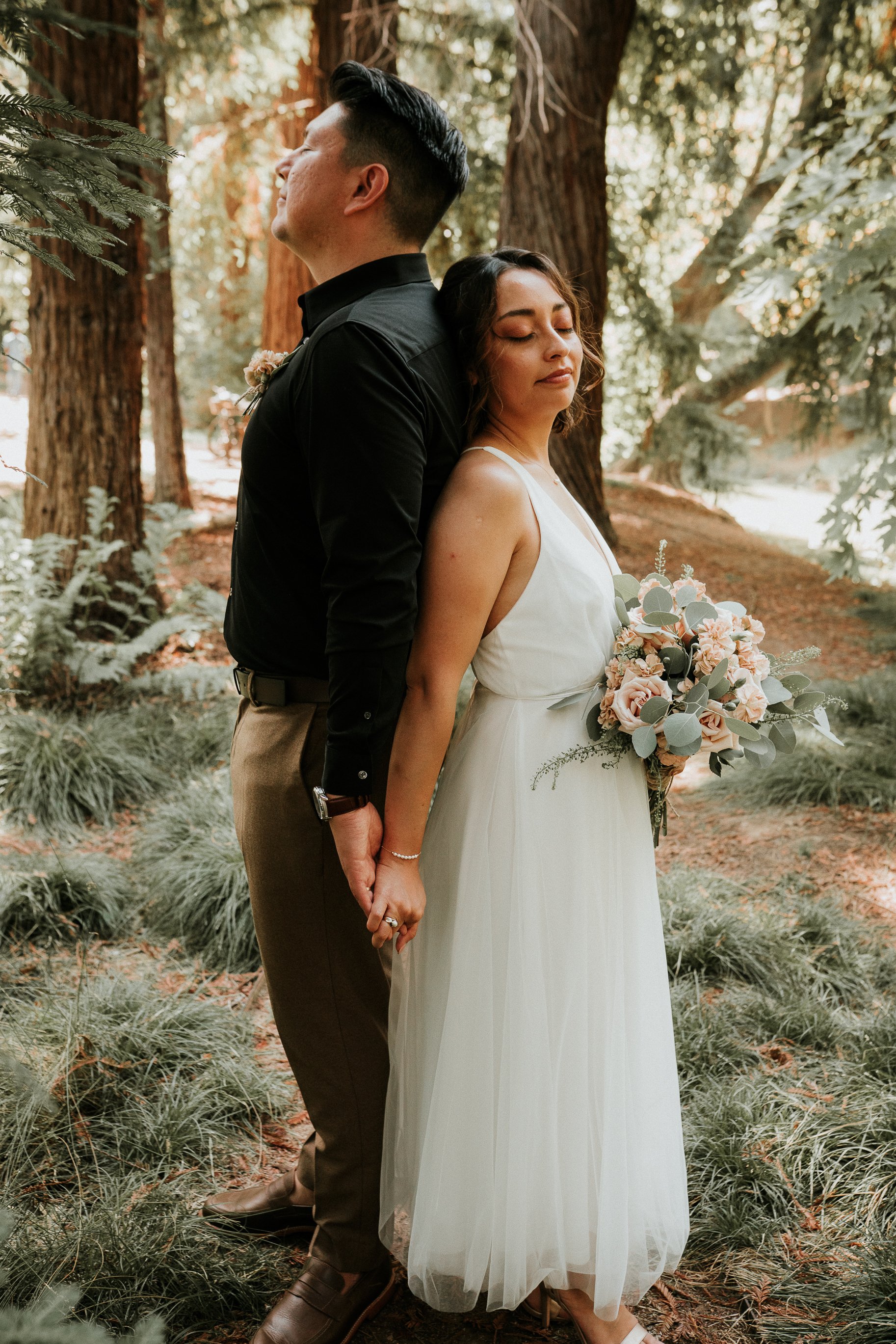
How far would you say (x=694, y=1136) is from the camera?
2.54 metres

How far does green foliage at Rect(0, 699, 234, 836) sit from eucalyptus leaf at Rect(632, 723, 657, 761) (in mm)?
3264

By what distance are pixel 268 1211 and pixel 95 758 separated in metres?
2.79

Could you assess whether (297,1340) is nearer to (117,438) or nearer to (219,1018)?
(219,1018)

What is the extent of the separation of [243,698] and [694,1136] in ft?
5.60

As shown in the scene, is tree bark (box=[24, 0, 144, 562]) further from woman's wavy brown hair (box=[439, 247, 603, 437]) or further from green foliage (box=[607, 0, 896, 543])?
→ woman's wavy brown hair (box=[439, 247, 603, 437])

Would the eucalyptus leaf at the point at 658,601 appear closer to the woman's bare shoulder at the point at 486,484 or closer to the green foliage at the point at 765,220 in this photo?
the woman's bare shoulder at the point at 486,484

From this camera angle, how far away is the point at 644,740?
178 centimetres

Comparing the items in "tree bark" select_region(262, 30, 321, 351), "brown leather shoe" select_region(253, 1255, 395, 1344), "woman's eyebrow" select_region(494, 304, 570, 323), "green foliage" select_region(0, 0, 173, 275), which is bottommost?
"brown leather shoe" select_region(253, 1255, 395, 1344)

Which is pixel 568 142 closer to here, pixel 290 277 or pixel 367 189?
pixel 290 277

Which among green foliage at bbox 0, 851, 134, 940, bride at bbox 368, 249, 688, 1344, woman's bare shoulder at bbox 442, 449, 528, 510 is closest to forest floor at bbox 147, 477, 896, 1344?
bride at bbox 368, 249, 688, 1344

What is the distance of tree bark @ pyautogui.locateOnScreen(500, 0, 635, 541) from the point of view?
5770mm

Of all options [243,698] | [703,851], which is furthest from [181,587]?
[243,698]

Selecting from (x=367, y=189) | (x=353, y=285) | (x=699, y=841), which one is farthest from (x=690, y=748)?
(x=699, y=841)

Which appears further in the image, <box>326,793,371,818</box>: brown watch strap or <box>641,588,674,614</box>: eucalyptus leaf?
<box>641,588,674,614</box>: eucalyptus leaf
